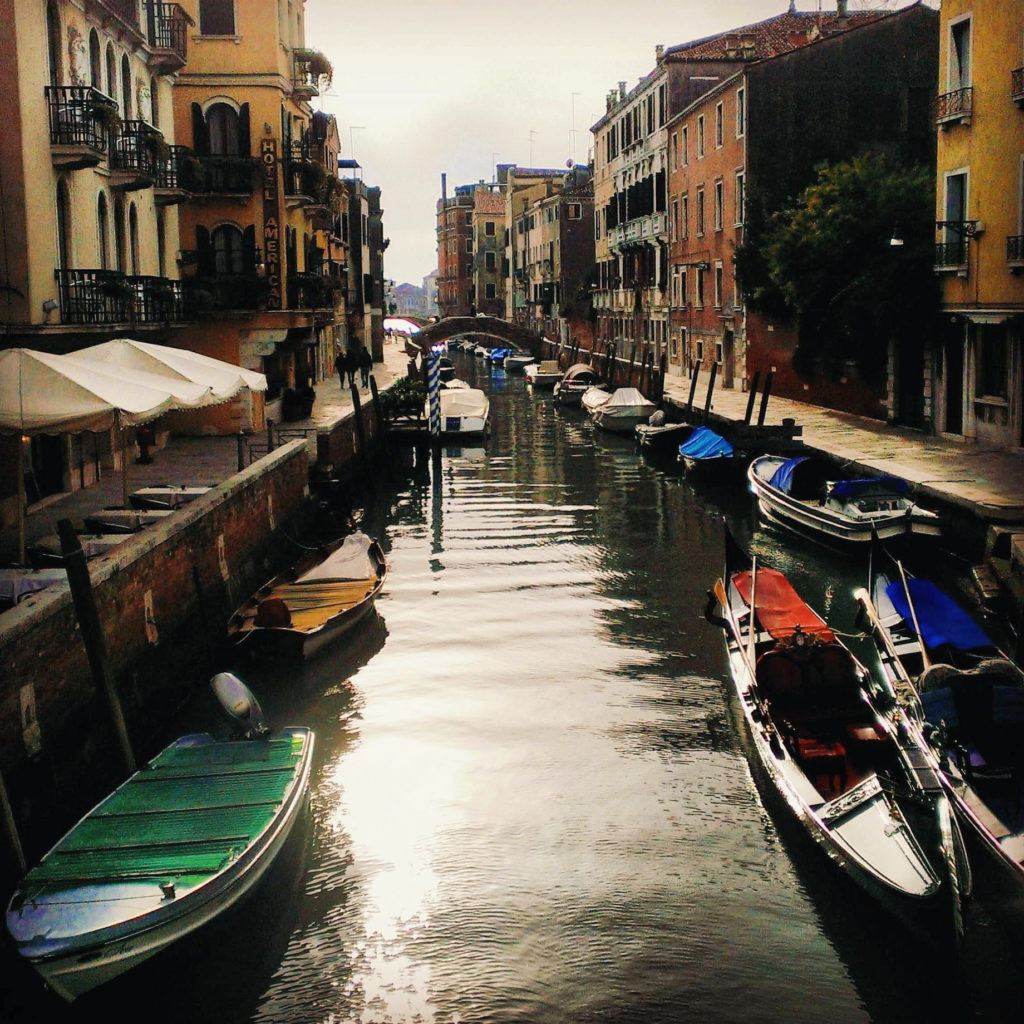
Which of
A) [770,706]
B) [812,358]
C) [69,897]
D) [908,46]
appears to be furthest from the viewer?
[908,46]

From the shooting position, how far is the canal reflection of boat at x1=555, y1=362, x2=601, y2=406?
143ft

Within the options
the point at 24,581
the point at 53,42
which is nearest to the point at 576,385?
the point at 53,42

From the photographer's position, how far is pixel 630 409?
3359 centimetres

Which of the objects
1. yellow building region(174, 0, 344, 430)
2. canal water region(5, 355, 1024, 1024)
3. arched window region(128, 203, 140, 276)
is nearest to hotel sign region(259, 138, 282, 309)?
yellow building region(174, 0, 344, 430)

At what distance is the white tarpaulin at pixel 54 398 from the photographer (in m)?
11.5

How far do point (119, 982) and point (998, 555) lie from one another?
36.1 ft

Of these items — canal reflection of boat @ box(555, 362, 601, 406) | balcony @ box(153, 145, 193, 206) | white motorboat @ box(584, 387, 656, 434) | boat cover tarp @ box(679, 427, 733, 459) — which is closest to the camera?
balcony @ box(153, 145, 193, 206)

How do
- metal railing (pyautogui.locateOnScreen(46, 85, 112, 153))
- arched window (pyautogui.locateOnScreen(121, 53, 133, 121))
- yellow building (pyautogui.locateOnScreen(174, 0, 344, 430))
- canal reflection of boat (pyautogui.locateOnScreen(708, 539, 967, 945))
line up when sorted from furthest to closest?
yellow building (pyautogui.locateOnScreen(174, 0, 344, 430)) → arched window (pyautogui.locateOnScreen(121, 53, 133, 121)) → metal railing (pyautogui.locateOnScreen(46, 85, 112, 153)) → canal reflection of boat (pyautogui.locateOnScreen(708, 539, 967, 945))

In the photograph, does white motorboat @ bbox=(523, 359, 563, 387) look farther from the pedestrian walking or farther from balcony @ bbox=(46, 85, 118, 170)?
balcony @ bbox=(46, 85, 118, 170)

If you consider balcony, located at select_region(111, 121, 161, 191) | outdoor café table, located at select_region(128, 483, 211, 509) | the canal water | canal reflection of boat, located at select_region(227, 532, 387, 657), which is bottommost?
the canal water

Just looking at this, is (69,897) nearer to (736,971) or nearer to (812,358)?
(736,971)

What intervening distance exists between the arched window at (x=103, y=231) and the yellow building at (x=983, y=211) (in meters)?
13.5

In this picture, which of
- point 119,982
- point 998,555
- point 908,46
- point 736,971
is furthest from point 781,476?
point 908,46

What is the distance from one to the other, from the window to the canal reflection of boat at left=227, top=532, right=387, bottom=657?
1477 centimetres
